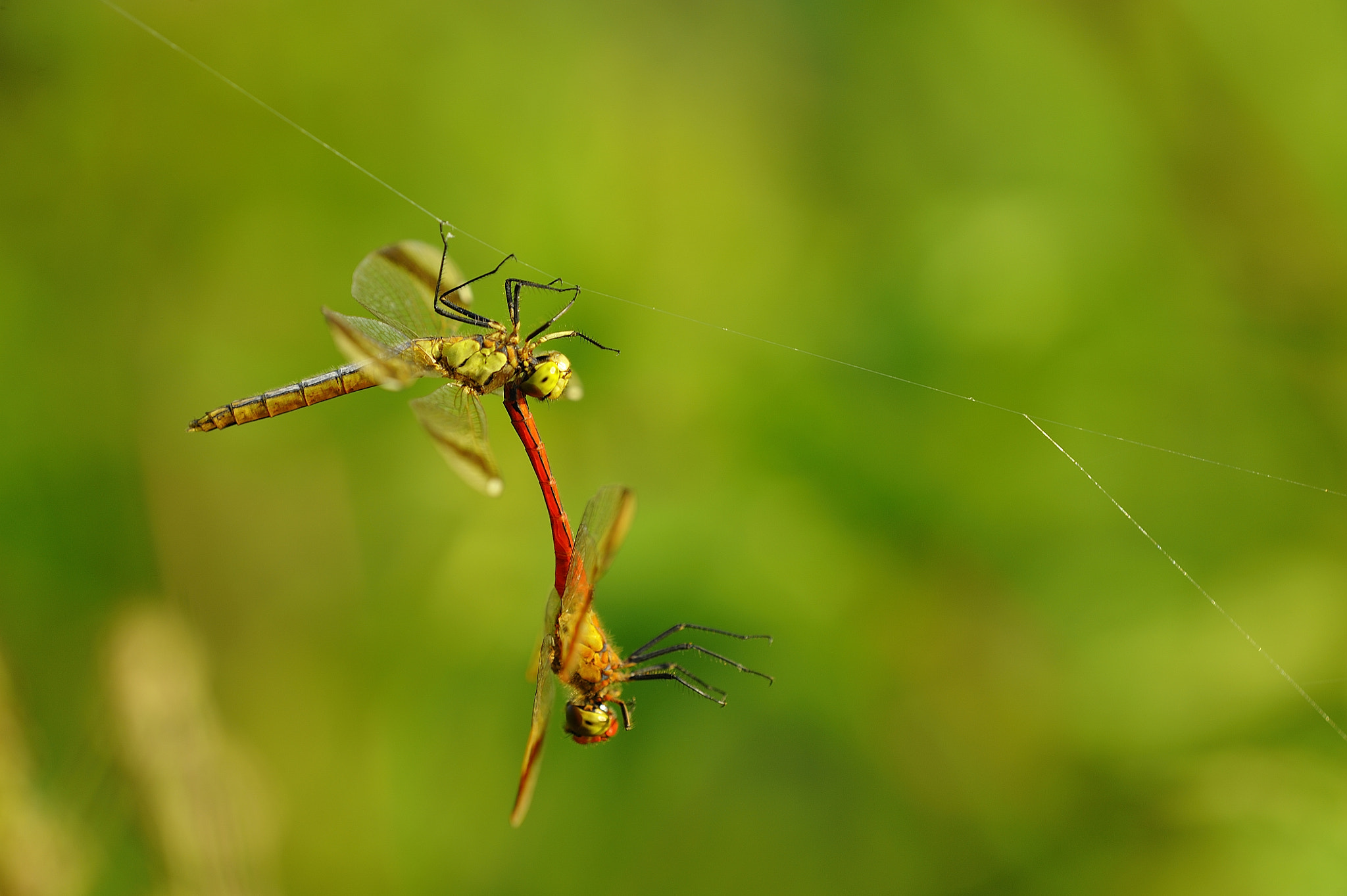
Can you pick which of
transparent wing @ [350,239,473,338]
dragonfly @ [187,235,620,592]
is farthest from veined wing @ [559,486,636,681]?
transparent wing @ [350,239,473,338]

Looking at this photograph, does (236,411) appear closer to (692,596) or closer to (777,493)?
(692,596)

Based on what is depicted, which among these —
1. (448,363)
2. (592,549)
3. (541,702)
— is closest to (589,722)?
(541,702)

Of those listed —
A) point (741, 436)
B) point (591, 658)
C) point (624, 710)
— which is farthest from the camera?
point (741, 436)

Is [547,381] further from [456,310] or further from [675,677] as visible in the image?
[675,677]

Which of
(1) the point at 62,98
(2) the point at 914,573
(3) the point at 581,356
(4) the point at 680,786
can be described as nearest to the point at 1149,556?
(2) the point at 914,573

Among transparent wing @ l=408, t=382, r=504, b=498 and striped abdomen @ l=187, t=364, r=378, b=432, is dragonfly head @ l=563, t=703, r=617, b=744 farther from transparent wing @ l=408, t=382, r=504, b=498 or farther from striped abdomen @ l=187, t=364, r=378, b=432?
striped abdomen @ l=187, t=364, r=378, b=432

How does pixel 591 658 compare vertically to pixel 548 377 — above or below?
below

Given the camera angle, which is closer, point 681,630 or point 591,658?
point 591,658
